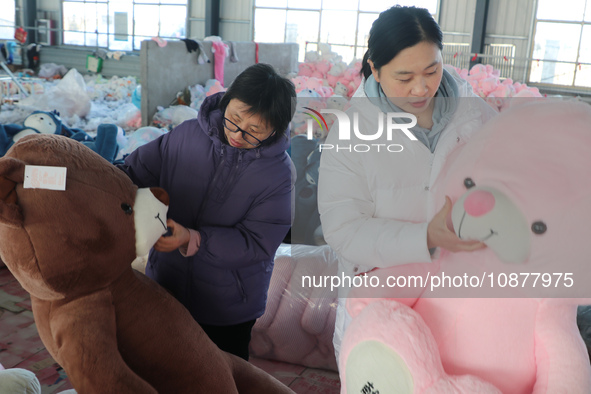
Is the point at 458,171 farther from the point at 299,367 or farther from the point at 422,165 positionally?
the point at 299,367

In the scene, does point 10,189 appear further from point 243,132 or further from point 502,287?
point 502,287

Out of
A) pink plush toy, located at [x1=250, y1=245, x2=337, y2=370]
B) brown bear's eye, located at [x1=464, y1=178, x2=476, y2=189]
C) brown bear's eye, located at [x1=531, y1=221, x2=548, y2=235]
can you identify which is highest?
brown bear's eye, located at [x1=464, y1=178, x2=476, y2=189]

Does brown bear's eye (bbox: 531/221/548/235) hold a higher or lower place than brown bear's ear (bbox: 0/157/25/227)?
higher

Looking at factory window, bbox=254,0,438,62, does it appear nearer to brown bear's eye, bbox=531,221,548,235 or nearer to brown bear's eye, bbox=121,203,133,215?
brown bear's eye, bbox=121,203,133,215

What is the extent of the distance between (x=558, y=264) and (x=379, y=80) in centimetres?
48

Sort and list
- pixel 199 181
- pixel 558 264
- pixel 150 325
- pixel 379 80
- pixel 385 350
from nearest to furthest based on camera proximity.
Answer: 1. pixel 558 264
2. pixel 385 350
3. pixel 379 80
4. pixel 150 325
5. pixel 199 181

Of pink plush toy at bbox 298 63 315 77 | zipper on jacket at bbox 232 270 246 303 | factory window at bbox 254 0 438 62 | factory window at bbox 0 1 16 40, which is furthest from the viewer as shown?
factory window at bbox 0 1 16 40

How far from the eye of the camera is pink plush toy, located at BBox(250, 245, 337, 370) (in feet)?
7.03

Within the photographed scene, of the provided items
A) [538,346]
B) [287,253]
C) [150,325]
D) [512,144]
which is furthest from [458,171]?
[287,253]

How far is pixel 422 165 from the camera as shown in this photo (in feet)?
3.11

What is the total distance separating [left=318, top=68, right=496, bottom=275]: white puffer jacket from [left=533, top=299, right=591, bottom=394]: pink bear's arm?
0.68 feet

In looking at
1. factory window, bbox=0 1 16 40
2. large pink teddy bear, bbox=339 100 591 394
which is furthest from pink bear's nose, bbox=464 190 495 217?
factory window, bbox=0 1 16 40

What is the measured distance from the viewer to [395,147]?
0.98 m

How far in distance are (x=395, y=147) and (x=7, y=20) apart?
583 inches
